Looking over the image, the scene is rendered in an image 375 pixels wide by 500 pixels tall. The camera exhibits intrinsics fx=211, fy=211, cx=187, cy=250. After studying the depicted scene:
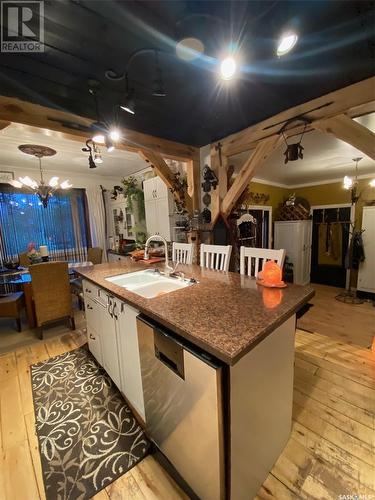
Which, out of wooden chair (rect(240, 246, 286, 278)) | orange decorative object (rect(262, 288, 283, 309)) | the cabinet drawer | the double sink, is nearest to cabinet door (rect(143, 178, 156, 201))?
the double sink

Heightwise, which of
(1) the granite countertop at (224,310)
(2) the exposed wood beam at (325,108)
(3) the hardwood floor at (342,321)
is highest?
(2) the exposed wood beam at (325,108)

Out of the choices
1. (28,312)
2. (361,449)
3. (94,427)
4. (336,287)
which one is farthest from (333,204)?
(28,312)

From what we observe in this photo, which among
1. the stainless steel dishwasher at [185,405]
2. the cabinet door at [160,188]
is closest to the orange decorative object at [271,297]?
the stainless steel dishwasher at [185,405]

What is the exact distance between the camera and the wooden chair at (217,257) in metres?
2.19

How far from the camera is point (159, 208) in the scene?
11.8 feet

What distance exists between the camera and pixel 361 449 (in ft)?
4.44

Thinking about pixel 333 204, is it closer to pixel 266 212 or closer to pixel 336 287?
pixel 266 212

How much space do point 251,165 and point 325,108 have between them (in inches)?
30.1

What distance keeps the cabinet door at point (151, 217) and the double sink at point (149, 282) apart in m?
1.71

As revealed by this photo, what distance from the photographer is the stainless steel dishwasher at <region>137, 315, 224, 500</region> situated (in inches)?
35.0

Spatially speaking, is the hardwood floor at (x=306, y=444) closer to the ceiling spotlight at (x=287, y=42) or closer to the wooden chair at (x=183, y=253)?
the wooden chair at (x=183, y=253)

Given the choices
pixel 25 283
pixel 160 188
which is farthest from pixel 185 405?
pixel 160 188

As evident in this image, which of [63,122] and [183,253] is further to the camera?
[183,253]

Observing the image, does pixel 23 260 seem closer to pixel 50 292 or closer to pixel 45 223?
pixel 45 223
